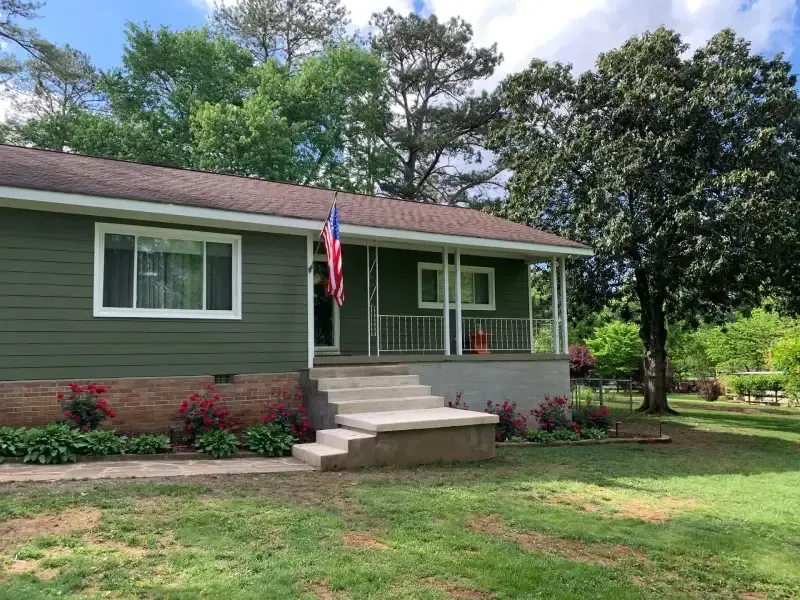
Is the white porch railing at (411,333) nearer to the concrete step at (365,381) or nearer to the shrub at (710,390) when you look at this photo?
the concrete step at (365,381)

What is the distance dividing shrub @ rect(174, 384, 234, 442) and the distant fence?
1019cm

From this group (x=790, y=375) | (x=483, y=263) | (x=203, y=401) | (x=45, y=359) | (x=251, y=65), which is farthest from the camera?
(x=251, y=65)

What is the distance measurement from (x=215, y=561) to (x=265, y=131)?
21.6m

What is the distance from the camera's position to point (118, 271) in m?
8.55

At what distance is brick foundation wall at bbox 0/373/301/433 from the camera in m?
7.71

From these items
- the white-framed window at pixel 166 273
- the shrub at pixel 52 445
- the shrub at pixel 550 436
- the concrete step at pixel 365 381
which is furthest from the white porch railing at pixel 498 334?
the shrub at pixel 52 445

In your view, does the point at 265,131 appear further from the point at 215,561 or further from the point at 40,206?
the point at 215,561

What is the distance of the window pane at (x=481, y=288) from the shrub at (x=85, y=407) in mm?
7695

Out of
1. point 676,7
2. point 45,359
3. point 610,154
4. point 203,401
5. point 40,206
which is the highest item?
point 676,7

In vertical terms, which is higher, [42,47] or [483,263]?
[42,47]

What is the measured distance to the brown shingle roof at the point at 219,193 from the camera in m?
8.30

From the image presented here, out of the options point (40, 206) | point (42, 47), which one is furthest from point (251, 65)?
point (40, 206)

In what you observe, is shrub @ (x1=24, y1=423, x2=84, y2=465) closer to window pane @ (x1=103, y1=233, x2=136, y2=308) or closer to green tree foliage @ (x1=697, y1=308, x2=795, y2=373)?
window pane @ (x1=103, y1=233, x2=136, y2=308)

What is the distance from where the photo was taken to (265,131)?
2362cm
